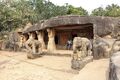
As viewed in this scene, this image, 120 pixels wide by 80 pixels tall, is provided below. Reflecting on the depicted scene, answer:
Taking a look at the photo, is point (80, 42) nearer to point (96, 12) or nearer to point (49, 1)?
point (96, 12)

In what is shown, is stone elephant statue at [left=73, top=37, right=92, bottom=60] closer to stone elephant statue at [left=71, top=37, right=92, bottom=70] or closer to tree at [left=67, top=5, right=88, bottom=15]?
stone elephant statue at [left=71, top=37, right=92, bottom=70]

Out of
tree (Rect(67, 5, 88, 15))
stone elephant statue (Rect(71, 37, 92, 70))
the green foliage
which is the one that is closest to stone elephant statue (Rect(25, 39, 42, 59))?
stone elephant statue (Rect(71, 37, 92, 70))

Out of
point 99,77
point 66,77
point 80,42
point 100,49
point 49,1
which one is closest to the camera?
point 99,77

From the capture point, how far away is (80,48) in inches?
438

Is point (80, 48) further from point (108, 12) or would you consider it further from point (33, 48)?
point (108, 12)

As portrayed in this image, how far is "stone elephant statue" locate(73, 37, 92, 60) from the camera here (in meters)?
10.6

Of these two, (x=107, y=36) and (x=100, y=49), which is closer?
(x=100, y=49)

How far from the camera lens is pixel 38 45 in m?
16.4

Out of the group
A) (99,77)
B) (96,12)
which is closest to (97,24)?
(99,77)

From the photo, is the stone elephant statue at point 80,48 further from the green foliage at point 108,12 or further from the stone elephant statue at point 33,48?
the green foliage at point 108,12

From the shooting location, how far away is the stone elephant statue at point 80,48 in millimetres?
10617

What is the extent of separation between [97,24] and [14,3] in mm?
14631

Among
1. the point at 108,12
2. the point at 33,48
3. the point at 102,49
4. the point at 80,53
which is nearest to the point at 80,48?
the point at 80,53

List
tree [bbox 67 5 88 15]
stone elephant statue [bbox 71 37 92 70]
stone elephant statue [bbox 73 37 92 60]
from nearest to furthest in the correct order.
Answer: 1. stone elephant statue [bbox 71 37 92 70]
2. stone elephant statue [bbox 73 37 92 60]
3. tree [bbox 67 5 88 15]
